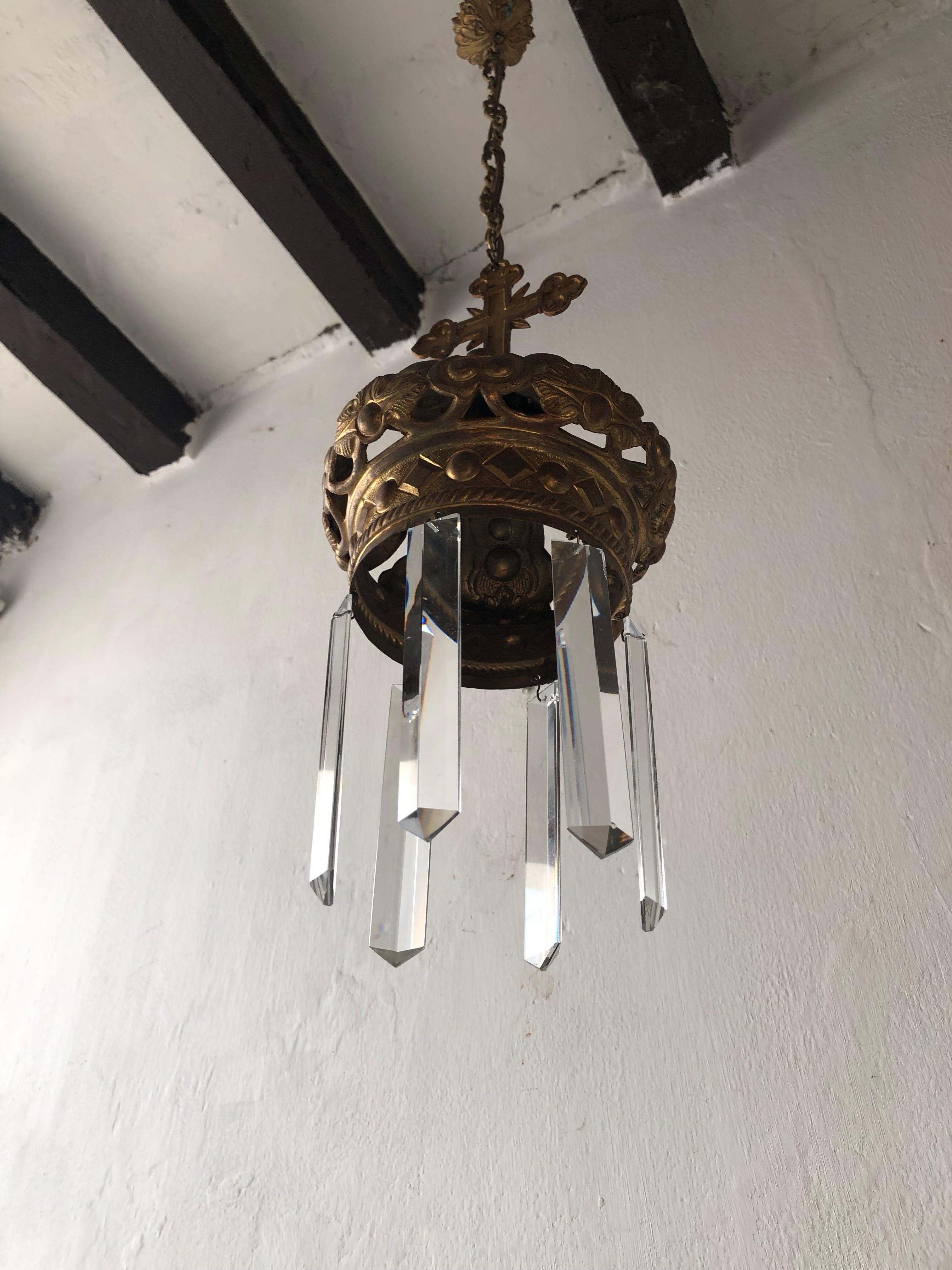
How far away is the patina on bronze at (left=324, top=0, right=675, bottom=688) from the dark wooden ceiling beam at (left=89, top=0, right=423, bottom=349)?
950 mm

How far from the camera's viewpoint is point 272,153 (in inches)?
75.1

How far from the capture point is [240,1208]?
1335mm

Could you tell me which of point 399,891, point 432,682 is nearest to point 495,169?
point 432,682

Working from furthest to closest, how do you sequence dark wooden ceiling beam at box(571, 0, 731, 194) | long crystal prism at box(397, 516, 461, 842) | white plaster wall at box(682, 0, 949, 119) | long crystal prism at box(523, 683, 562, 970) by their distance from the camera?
white plaster wall at box(682, 0, 949, 119)
dark wooden ceiling beam at box(571, 0, 731, 194)
long crystal prism at box(523, 683, 562, 970)
long crystal prism at box(397, 516, 461, 842)

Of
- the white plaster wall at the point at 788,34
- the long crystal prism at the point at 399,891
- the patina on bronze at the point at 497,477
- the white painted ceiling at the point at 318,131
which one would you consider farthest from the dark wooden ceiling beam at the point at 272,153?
the long crystal prism at the point at 399,891

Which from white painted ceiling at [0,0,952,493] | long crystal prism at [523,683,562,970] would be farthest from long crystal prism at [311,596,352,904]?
white painted ceiling at [0,0,952,493]

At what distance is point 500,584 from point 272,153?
1.28 meters

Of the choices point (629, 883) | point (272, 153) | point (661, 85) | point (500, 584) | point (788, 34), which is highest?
point (272, 153)

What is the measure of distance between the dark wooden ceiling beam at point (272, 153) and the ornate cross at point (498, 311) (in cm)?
109

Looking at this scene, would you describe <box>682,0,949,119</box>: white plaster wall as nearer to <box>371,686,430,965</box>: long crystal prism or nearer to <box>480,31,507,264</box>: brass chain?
<box>480,31,507,264</box>: brass chain

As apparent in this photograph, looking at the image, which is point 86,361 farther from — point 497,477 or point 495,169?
point 497,477

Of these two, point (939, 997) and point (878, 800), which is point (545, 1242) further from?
point (878, 800)

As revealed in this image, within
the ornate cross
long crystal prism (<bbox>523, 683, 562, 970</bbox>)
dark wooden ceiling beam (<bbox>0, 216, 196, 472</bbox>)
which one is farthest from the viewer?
dark wooden ceiling beam (<bbox>0, 216, 196, 472</bbox>)

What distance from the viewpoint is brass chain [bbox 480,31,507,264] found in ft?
3.57
